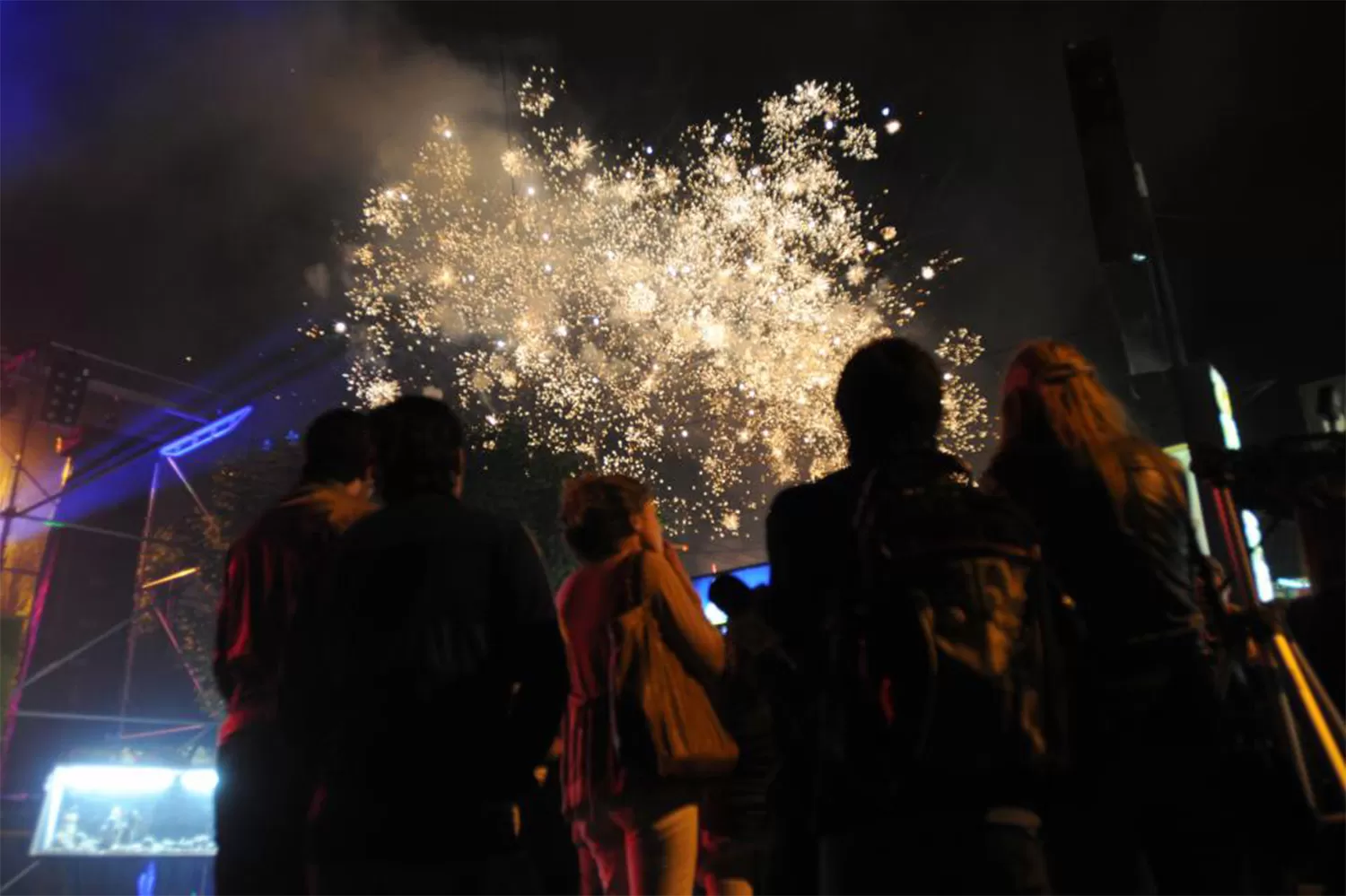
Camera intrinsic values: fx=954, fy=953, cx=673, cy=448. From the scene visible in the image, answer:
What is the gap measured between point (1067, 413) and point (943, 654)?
1.13 metres

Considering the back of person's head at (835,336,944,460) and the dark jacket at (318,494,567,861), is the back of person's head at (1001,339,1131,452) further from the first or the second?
the dark jacket at (318,494,567,861)

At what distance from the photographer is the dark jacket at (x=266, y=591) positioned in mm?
2566

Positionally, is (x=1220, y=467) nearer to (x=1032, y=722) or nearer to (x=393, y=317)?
(x=1032, y=722)

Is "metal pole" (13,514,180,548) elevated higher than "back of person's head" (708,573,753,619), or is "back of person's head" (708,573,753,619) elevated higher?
"metal pole" (13,514,180,548)

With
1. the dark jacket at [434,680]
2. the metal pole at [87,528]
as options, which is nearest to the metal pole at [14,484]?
the metal pole at [87,528]

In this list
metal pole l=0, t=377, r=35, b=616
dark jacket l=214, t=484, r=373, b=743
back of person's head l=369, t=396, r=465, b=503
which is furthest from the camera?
metal pole l=0, t=377, r=35, b=616

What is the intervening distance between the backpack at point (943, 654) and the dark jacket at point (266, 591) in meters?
1.53

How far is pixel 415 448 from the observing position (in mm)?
→ 2232

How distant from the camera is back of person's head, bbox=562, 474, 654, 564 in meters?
3.31

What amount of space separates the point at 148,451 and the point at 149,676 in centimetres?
455

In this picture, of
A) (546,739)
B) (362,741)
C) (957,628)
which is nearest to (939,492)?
(957,628)

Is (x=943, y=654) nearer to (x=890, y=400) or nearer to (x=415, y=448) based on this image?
(x=890, y=400)

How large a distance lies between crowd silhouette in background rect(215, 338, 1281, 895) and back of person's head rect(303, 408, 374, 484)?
0.01 metres

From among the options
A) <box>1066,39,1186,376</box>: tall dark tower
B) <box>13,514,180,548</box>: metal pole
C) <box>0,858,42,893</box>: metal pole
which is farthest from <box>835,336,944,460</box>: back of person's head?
<box>0,858,42,893</box>: metal pole
